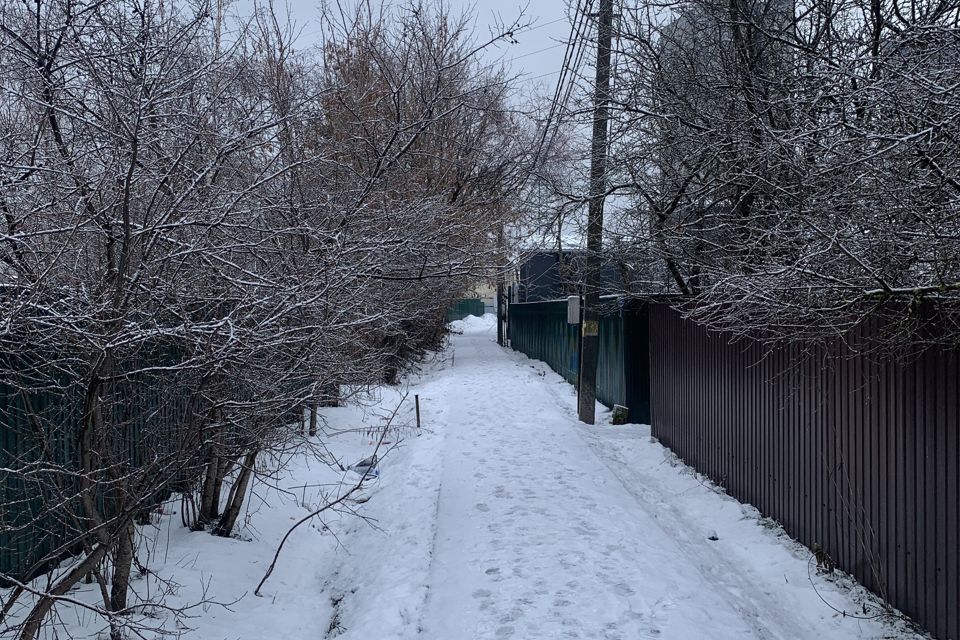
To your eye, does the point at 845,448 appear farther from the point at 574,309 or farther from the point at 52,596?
the point at 574,309

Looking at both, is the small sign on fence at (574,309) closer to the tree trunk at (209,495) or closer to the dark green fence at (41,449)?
the tree trunk at (209,495)

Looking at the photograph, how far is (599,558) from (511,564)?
71 cm

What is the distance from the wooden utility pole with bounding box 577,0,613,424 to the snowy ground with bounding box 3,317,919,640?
2840mm

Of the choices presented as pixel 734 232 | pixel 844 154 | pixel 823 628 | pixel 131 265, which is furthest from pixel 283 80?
pixel 823 628

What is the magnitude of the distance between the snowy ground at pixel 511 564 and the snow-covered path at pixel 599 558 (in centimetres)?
2

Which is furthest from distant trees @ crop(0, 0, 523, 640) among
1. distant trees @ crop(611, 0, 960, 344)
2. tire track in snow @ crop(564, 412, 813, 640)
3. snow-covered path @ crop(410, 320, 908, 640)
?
tire track in snow @ crop(564, 412, 813, 640)

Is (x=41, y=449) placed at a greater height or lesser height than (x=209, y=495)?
greater

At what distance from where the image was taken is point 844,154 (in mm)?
4121

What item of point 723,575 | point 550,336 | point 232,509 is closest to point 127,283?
point 232,509

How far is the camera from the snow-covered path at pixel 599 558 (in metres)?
4.77

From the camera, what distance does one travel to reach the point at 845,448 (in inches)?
211

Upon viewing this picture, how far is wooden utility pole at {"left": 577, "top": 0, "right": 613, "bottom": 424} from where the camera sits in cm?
1052

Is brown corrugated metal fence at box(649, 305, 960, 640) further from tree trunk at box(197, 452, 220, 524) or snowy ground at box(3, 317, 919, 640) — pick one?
tree trunk at box(197, 452, 220, 524)

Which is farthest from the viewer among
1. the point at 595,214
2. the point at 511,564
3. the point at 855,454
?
the point at 595,214
